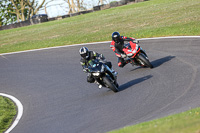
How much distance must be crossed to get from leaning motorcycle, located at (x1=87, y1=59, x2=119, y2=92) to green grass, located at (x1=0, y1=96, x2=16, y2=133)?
316cm

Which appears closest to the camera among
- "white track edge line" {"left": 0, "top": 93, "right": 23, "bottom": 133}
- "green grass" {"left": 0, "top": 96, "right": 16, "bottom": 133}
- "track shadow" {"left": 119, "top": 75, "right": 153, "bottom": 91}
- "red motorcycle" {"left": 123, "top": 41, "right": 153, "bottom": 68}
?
"white track edge line" {"left": 0, "top": 93, "right": 23, "bottom": 133}

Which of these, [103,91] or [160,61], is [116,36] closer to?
[103,91]

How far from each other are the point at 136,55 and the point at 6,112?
17.3 feet

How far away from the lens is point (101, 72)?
36.2 ft

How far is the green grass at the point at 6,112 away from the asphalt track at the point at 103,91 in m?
A: 0.47

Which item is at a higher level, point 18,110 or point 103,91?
point 103,91

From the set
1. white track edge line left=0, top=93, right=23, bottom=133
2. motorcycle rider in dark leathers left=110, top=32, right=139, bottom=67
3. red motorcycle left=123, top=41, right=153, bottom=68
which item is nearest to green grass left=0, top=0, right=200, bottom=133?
white track edge line left=0, top=93, right=23, bottom=133

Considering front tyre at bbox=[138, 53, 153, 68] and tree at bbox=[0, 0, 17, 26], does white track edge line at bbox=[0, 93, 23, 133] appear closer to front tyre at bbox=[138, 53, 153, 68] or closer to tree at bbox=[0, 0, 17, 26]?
front tyre at bbox=[138, 53, 153, 68]

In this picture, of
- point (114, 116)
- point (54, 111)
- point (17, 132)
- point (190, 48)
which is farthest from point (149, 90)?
point (190, 48)

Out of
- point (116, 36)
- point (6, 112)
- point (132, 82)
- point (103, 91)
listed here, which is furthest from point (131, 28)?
point (6, 112)

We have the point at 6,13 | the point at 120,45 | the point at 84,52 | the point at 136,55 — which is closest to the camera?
the point at 84,52

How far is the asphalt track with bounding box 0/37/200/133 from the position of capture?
29.7 ft

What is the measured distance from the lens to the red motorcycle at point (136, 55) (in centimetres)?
1316

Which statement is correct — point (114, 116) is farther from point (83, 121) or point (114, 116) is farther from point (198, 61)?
point (198, 61)
